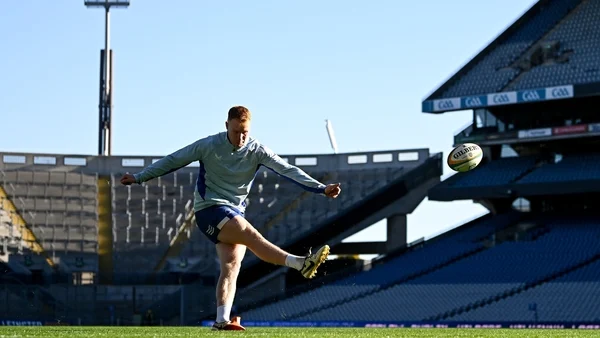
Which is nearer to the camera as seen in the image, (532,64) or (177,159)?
(177,159)

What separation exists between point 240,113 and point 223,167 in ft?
2.15

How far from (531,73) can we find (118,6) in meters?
21.5

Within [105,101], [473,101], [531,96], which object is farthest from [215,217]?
[105,101]

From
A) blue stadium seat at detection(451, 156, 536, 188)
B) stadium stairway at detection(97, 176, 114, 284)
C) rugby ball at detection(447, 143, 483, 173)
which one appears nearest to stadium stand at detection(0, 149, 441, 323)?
stadium stairway at detection(97, 176, 114, 284)

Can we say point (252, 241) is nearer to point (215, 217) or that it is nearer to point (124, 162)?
point (215, 217)

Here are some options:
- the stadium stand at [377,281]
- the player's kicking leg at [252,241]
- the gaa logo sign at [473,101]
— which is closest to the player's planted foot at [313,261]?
the player's kicking leg at [252,241]

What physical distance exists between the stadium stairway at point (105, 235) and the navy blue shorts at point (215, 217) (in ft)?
128

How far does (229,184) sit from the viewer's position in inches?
465

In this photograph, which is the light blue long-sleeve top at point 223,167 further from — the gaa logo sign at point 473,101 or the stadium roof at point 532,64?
the gaa logo sign at point 473,101

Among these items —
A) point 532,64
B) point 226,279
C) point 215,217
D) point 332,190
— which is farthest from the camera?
point 532,64

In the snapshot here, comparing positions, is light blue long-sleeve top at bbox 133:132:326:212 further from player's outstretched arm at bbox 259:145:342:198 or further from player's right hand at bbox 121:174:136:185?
player's right hand at bbox 121:174:136:185

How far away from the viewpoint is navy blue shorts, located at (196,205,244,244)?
11594 millimetres

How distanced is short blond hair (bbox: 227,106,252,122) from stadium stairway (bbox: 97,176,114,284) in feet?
130

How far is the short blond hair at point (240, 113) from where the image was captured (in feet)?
37.3
